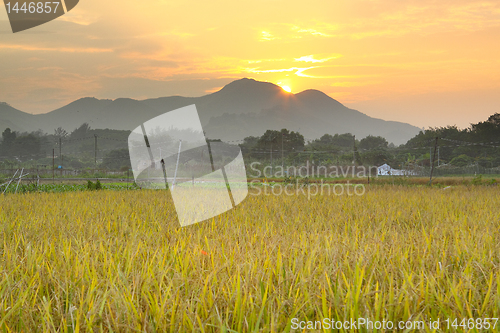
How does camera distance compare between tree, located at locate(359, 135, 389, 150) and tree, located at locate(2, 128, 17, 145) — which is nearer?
tree, located at locate(359, 135, 389, 150)

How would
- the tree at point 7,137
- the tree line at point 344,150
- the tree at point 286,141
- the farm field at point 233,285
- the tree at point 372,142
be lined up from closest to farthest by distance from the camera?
the farm field at point 233,285 → the tree line at point 344,150 → the tree at point 286,141 → the tree at point 372,142 → the tree at point 7,137

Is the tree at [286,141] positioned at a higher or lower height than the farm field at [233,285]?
higher

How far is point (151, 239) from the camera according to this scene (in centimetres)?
379

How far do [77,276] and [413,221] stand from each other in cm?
460

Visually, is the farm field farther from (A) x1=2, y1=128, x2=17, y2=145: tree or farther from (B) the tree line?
(A) x1=2, y1=128, x2=17, y2=145: tree

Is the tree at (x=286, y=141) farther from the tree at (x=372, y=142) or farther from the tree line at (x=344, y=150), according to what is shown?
the tree at (x=372, y=142)

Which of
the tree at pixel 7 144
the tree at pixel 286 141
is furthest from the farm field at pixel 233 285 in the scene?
the tree at pixel 7 144

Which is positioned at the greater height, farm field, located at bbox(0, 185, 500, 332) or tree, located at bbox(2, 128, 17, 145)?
tree, located at bbox(2, 128, 17, 145)

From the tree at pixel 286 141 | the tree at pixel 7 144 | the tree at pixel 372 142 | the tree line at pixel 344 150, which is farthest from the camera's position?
the tree at pixel 7 144

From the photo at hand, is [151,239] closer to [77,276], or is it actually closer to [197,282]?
[77,276]

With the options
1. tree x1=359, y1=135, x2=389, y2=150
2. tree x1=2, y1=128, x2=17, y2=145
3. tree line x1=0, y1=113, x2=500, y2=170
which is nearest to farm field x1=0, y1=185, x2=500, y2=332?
tree line x1=0, y1=113, x2=500, y2=170

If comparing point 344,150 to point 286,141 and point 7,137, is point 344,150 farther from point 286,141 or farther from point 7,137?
point 7,137

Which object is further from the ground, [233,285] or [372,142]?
[372,142]

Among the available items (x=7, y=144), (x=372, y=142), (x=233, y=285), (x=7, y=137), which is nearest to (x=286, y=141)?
(x=372, y=142)
